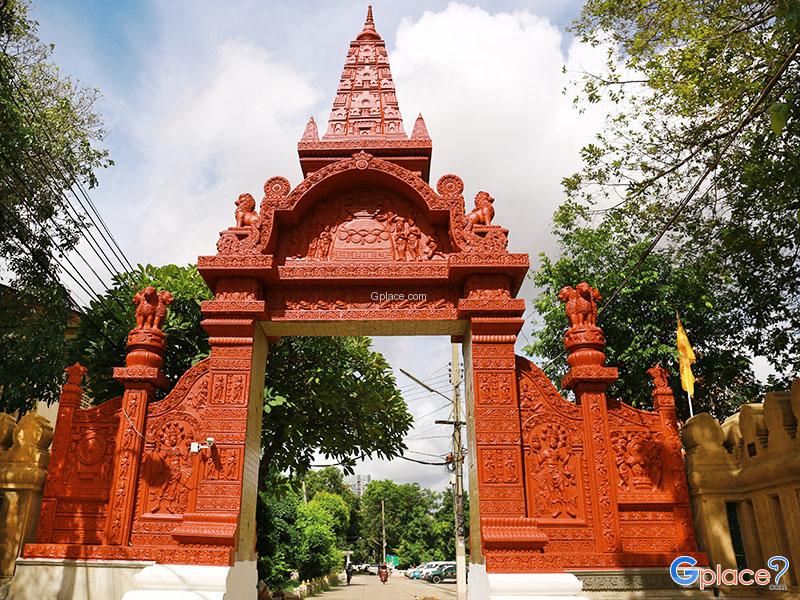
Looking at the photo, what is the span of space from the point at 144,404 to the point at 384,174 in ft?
13.8

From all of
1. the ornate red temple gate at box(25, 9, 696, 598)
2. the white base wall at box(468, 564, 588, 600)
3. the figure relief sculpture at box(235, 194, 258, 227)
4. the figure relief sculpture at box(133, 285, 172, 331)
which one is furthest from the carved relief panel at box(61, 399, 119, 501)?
the white base wall at box(468, 564, 588, 600)

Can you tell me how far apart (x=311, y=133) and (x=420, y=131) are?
1.61 metres

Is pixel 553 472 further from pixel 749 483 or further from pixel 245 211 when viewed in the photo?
pixel 245 211

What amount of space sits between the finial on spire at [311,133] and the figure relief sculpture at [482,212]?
2.56m

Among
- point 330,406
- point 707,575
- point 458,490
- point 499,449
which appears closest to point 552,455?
point 499,449

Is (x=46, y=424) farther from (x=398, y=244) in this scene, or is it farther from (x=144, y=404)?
(x=398, y=244)

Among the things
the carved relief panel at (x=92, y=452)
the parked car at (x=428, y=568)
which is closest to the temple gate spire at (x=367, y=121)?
the carved relief panel at (x=92, y=452)

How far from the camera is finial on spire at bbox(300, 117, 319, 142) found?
342 inches

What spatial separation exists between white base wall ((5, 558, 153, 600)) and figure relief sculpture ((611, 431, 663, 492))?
5489mm

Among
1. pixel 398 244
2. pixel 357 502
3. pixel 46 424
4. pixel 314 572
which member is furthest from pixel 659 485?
pixel 357 502

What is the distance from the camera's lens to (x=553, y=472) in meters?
6.96

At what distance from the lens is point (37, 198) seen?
11.7 m

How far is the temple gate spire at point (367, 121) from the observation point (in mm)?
8461

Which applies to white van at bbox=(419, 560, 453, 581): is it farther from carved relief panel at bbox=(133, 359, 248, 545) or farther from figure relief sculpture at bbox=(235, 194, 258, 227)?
figure relief sculpture at bbox=(235, 194, 258, 227)
